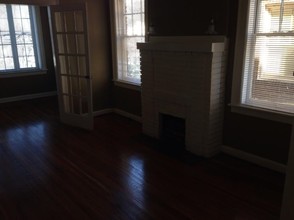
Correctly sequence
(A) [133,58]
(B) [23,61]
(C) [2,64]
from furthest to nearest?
(B) [23,61]
(C) [2,64]
(A) [133,58]

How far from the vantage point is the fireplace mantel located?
309cm

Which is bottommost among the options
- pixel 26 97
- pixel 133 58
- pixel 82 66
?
pixel 26 97

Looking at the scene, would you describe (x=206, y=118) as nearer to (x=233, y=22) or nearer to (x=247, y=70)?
(x=247, y=70)

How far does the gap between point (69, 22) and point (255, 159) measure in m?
3.40

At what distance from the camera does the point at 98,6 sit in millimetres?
4789

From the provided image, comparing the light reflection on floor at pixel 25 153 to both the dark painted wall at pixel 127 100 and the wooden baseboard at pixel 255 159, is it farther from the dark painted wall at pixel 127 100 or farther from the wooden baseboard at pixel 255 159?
the wooden baseboard at pixel 255 159

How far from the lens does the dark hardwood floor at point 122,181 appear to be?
2.44 metres

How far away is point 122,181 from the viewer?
116 inches

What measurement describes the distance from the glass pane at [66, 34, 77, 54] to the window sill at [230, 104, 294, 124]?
260cm

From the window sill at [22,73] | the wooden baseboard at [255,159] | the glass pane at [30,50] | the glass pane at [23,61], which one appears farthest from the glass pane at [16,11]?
the wooden baseboard at [255,159]

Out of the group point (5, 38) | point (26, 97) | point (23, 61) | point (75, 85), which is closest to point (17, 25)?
point (5, 38)

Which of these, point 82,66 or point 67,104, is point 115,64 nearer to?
point 82,66

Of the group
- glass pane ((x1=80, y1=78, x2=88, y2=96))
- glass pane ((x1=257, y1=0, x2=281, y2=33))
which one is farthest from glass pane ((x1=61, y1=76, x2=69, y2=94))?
glass pane ((x1=257, y1=0, x2=281, y2=33))

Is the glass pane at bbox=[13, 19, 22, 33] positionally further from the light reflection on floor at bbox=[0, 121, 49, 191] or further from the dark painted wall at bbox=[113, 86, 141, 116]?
the dark painted wall at bbox=[113, 86, 141, 116]
